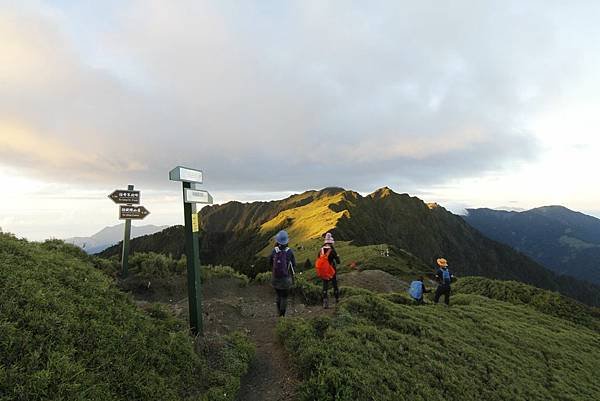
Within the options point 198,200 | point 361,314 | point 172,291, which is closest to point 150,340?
point 198,200

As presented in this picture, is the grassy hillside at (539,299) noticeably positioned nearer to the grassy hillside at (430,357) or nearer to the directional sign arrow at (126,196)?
the grassy hillside at (430,357)

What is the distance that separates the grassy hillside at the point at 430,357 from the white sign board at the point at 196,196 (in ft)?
14.8

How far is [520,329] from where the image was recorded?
18.0 m

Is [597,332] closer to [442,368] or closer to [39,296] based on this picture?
[442,368]

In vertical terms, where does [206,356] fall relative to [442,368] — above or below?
above

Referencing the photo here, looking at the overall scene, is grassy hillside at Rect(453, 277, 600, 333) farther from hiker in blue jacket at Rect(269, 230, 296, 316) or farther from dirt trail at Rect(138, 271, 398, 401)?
hiker in blue jacket at Rect(269, 230, 296, 316)

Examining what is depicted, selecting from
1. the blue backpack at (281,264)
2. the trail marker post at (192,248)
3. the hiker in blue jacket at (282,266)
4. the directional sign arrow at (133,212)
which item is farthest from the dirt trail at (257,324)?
the directional sign arrow at (133,212)

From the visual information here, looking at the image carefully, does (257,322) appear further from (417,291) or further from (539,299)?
(539,299)

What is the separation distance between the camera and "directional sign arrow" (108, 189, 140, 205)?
16.4 meters

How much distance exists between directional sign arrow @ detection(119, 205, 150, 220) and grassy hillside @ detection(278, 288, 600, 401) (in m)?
10.0

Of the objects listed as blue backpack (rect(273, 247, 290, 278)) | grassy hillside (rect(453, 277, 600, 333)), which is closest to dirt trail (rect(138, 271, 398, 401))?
blue backpack (rect(273, 247, 290, 278))

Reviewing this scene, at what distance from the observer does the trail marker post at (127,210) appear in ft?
53.6

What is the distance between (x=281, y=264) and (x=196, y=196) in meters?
3.79

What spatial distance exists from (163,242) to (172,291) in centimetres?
17958
